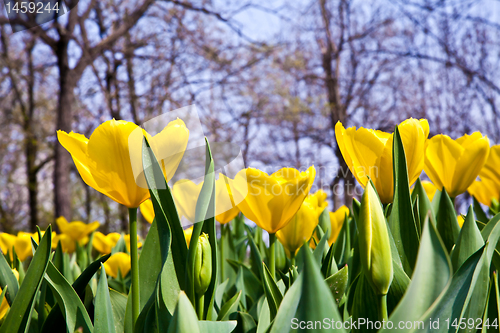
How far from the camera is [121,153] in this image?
534 millimetres

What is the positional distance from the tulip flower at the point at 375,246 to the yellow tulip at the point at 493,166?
2.58 feet

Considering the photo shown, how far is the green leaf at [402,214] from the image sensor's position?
54cm

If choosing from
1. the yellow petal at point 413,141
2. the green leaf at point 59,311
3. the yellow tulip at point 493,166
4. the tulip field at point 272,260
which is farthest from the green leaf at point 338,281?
the yellow tulip at point 493,166

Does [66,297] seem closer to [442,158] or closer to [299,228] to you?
[299,228]

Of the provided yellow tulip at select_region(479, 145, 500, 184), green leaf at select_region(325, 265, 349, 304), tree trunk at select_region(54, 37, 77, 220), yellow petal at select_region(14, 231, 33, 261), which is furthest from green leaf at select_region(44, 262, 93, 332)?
tree trunk at select_region(54, 37, 77, 220)

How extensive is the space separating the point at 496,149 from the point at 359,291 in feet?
2.45

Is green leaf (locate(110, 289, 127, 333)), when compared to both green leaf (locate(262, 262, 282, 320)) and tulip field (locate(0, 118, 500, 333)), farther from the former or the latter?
green leaf (locate(262, 262, 282, 320))

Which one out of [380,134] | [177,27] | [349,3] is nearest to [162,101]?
[177,27]

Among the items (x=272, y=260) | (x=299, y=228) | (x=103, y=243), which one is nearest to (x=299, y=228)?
(x=299, y=228)

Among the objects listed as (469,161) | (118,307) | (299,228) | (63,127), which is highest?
(63,127)

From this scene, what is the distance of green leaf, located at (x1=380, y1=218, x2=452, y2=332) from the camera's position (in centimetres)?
32

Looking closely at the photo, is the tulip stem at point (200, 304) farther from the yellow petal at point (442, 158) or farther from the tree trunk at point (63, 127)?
the tree trunk at point (63, 127)

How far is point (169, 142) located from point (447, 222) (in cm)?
53

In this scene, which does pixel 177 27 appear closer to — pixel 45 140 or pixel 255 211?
pixel 45 140
